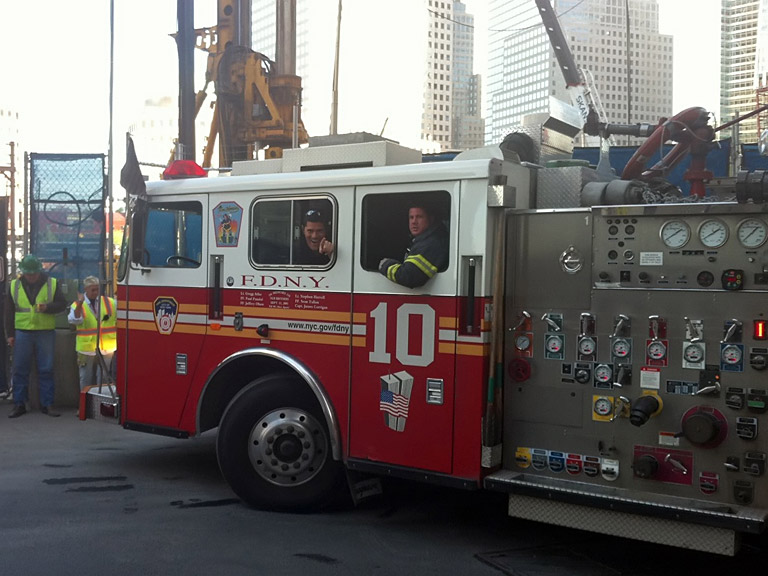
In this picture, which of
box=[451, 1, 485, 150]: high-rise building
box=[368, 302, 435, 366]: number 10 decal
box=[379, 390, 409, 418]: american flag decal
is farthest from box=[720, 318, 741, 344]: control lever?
box=[451, 1, 485, 150]: high-rise building

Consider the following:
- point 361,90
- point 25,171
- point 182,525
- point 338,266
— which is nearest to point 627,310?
point 338,266

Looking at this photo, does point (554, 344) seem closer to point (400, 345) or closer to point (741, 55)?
point (400, 345)

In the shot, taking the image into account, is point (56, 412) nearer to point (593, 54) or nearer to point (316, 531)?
point (316, 531)

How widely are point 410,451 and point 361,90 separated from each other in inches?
2755

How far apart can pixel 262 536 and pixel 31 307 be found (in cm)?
588

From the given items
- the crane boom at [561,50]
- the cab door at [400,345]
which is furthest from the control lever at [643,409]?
the crane boom at [561,50]

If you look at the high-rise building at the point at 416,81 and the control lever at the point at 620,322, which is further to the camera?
the high-rise building at the point at 416,81

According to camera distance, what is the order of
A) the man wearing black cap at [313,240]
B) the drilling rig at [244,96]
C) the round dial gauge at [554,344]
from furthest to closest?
1. the drilling rig at [244,96]
2. the man wearing black cap at [313,240]
3. the round dial gauge at [554,344]

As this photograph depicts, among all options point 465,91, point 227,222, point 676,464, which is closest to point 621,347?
point 676,464

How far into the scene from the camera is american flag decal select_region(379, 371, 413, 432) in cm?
539

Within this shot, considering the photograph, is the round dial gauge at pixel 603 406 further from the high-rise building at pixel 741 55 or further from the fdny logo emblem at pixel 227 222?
the high-rise building at pixel 741 55

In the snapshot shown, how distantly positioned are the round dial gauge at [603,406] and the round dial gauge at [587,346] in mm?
274

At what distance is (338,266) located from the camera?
5691 mm

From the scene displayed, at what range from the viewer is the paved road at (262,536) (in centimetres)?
498
